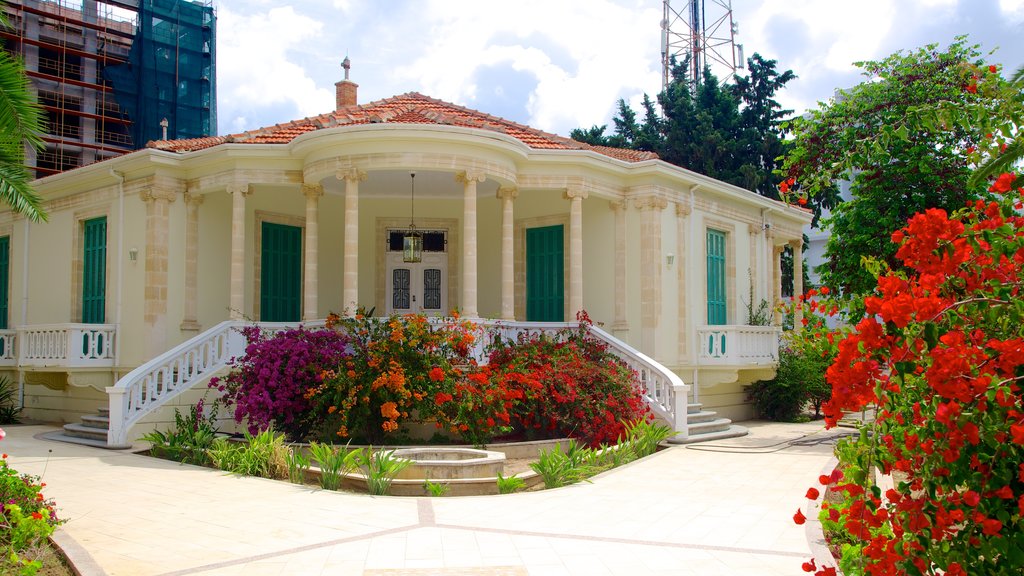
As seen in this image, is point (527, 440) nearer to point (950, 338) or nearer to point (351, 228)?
point (351, 228)

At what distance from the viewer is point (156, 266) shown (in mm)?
15430

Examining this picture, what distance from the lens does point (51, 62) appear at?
1594 inches

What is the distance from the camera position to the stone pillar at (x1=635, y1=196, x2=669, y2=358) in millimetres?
15953

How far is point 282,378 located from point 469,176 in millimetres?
4744

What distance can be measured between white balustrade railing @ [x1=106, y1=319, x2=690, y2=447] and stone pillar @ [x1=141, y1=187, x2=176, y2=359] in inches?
40.8

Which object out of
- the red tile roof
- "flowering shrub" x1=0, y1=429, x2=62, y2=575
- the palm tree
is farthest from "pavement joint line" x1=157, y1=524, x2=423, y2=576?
the red tile roof

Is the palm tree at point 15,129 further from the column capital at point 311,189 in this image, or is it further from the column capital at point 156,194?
the column capital at point 311,189

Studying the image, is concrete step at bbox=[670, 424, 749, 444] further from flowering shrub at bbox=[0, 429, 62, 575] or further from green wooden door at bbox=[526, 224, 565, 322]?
flowering shrub at bbox=[0, 429, 62, 575]

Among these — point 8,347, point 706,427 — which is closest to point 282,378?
point 706,427

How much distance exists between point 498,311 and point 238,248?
571cm

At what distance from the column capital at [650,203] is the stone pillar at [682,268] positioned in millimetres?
655

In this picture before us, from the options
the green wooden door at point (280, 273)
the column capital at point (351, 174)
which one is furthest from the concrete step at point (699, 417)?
the green wooden door at point (280, 273)

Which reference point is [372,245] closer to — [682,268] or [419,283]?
[419,283]

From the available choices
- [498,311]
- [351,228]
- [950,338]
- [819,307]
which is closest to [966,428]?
[950,338]
